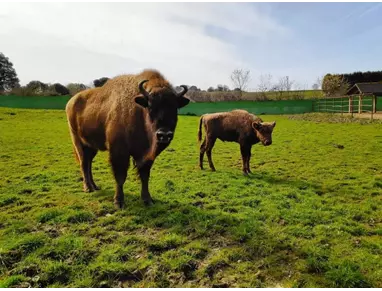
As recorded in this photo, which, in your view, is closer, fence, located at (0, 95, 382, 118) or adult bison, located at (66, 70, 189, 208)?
adult bison, located at (66, 70, 189, 208)

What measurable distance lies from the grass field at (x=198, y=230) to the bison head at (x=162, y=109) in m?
1.44

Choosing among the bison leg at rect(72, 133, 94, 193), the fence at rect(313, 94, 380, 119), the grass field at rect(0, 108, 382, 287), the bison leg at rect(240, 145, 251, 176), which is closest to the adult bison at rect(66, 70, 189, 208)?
the bison leg at rect(72, 133, 94, 193)

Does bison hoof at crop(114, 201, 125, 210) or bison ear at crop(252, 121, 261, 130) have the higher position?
bison ear at crop(252, 121, 261, 130)

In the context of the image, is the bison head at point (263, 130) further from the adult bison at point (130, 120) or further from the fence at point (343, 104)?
the fence at point (343, 104)

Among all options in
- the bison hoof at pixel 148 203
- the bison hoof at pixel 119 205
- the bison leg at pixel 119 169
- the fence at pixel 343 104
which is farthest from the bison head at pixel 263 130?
the fence at pixel 343 104

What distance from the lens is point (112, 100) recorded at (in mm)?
5703

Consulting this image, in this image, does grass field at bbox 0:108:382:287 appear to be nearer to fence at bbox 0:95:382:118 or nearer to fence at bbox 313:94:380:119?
fence at bbox 313:94:380:119

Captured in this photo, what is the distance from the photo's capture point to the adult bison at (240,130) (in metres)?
8.31

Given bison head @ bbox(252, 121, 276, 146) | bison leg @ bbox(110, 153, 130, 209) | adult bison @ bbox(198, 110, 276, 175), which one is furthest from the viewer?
adult bison @ bbox(198, 110, 276, 175)

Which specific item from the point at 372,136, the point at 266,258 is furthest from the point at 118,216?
the point at 372,136

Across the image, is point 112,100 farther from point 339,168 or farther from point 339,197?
point 339,168

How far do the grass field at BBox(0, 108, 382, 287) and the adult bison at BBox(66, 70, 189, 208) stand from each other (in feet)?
2.85

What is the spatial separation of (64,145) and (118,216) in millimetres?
10046

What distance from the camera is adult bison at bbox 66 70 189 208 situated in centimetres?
478
